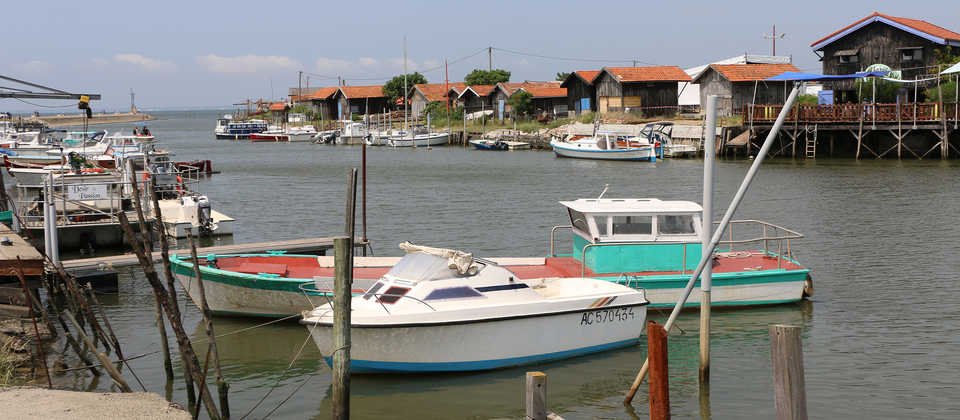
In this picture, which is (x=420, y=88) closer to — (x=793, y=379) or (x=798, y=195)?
(x=798, y=195)

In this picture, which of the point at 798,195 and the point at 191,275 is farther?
the point at 798,195

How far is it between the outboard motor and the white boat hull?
50.2 feet

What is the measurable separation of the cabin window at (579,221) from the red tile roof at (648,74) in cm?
5534

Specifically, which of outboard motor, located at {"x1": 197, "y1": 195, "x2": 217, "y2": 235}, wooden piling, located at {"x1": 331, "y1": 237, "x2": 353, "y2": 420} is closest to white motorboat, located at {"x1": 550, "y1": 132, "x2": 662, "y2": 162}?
outboard motor, located at {"x1": 197, "y1": 195, "x2": 217, "y2": 235}

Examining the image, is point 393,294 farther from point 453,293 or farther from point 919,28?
point 919,28

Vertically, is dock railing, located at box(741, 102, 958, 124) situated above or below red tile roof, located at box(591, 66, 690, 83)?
below

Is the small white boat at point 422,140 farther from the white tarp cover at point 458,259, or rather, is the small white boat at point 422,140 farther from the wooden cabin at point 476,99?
the white tarp cover at point 458,259

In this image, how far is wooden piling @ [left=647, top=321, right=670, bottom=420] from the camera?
9.56 m

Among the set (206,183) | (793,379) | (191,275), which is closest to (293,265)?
(191,275)

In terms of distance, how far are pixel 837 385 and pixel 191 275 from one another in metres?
11.3

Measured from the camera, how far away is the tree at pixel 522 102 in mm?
81625

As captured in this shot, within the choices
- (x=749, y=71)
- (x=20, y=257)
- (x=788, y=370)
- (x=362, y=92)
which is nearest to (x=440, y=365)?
(x=788, y=370)

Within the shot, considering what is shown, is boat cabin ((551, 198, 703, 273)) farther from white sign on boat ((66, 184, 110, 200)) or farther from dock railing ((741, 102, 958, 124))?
dock railing ((741, 102, 958, 124))

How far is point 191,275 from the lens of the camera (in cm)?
1681
